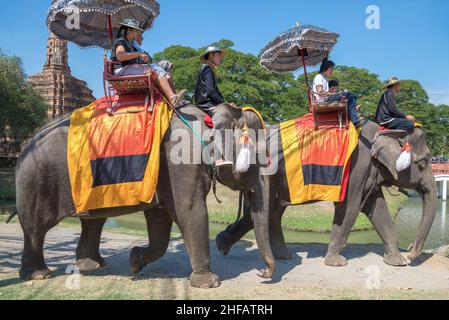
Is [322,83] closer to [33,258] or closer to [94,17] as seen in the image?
[94,17]

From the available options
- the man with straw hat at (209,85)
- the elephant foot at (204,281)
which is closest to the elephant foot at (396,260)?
the elephant foot at (204,281)

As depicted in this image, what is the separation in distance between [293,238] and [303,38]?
1082 cm

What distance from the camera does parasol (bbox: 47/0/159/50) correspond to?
6641 millimetres

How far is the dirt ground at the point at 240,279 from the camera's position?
596cm

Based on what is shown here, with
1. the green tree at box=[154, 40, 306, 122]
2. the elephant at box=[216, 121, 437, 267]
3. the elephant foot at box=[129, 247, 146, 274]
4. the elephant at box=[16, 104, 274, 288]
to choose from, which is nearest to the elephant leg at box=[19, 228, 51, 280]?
the elephant at box=[16, 104, 274, 288]

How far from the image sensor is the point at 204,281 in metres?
6.18

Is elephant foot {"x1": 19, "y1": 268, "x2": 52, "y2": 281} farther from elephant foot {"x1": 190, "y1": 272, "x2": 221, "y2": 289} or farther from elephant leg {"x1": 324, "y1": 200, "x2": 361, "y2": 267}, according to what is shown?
elephant leg {"x1": 324, "y1": 200, "x2": 361, "y2": 267}

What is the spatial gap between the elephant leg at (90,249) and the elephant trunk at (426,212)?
5685mm

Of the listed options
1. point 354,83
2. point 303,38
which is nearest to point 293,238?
point 303,38

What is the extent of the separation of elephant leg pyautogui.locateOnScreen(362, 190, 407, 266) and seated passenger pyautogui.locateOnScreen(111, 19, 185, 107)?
4513 mm

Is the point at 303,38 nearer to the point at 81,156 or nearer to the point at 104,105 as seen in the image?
the point at 104,105

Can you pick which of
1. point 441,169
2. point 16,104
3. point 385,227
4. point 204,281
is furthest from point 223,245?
point 441,169

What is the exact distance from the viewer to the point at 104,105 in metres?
6.83

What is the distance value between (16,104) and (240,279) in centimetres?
2800
